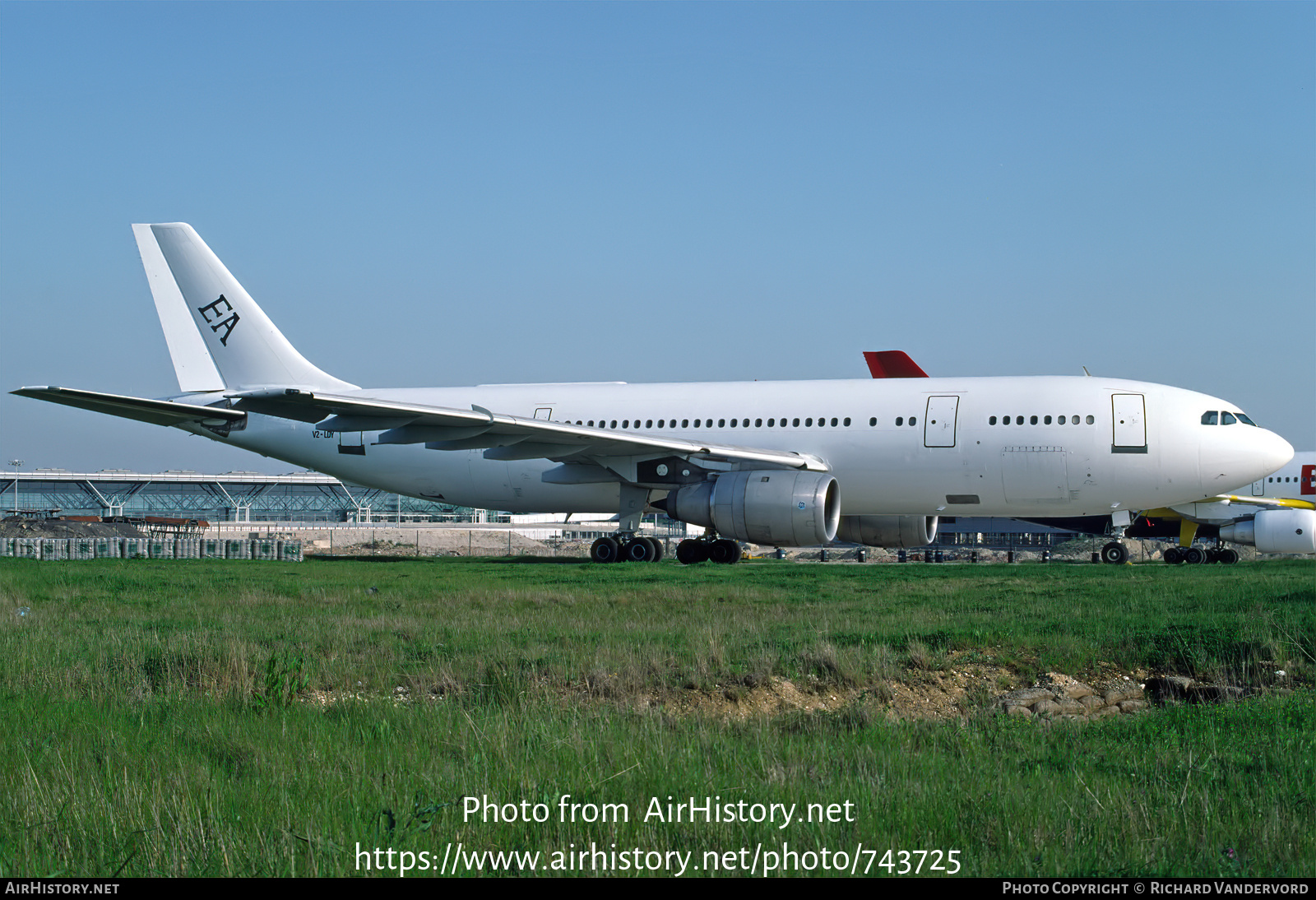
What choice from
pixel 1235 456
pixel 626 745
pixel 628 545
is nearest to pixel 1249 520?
pixel 1235 456

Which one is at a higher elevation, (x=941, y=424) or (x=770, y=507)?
(x=941, y=424)

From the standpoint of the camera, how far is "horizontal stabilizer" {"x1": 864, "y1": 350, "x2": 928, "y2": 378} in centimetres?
4041

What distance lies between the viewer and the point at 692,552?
74.0 feet

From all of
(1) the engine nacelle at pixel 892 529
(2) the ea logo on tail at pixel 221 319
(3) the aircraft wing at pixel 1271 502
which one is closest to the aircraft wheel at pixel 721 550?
(1) the engine nacelle at pixel 892 529

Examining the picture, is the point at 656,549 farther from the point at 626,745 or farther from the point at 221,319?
the point at 626,745

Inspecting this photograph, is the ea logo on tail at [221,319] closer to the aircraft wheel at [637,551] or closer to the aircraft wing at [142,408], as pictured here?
the aircraft wing at [142,408]

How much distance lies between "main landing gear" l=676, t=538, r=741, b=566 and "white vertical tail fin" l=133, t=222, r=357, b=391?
9.78m

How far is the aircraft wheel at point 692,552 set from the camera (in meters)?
22.5

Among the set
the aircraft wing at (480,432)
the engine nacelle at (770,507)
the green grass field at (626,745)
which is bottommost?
the green grass field at (626,745)

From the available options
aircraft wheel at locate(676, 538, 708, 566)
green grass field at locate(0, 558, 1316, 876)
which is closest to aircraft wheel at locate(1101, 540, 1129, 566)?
aircraft wheel at locate(676, 538, 708, 566)

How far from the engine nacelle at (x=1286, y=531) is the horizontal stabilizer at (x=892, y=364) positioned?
12.8 m

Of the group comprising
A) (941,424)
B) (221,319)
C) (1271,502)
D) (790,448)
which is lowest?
(1271,502)

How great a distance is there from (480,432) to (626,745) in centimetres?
1513

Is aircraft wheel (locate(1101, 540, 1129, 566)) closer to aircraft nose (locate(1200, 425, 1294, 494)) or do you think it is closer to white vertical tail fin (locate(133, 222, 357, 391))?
Answer: aircraft nose (locate(1200, 425, 1294, 494))
